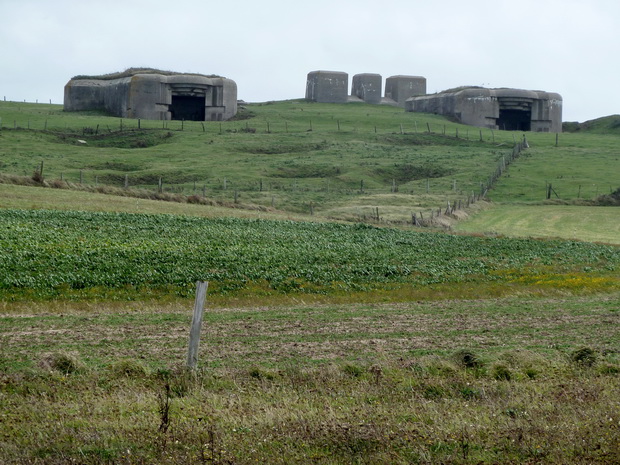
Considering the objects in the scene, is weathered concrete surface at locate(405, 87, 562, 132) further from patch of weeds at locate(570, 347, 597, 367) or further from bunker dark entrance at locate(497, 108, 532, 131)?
patch of weeds at locate(570, 347, 597, 367)

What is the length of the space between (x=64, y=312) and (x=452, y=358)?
39.2ft

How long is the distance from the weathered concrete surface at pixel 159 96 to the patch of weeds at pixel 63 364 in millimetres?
91320

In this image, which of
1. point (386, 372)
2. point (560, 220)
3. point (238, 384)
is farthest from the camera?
point (560, 220)

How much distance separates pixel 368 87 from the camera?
141375mm

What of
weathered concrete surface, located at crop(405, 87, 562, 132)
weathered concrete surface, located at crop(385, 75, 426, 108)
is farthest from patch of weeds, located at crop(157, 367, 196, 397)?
weathered concrete surface, located at crop(385, 75, 426, 108)

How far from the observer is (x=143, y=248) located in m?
31.8

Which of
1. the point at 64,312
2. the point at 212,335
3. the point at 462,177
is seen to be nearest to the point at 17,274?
the point at 64,312

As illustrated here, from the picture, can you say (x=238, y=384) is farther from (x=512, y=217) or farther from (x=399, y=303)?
(x=512, y=217)

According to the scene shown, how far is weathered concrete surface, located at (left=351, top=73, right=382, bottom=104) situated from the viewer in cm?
14100

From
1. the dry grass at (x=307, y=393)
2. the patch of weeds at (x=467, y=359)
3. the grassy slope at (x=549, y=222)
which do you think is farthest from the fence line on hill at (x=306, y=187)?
the patch of weeds at (x=467, y=359)

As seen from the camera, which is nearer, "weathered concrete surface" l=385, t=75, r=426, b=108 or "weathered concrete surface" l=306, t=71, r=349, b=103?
"weathered concrete surface" l=306, t=71, r=349, b=103

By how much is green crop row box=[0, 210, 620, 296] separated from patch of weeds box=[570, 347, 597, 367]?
14.1m

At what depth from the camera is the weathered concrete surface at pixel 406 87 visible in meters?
143

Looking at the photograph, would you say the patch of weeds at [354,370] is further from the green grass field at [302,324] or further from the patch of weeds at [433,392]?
the patch of weeds at [433,392]
